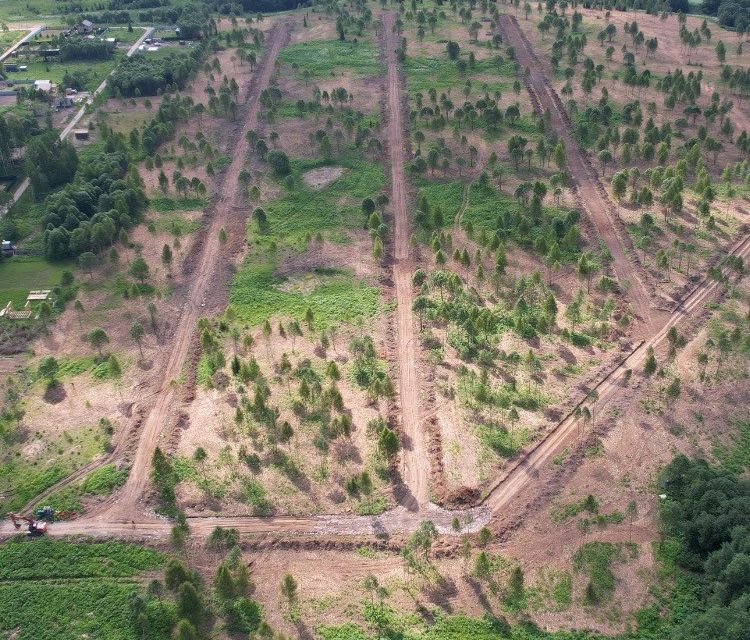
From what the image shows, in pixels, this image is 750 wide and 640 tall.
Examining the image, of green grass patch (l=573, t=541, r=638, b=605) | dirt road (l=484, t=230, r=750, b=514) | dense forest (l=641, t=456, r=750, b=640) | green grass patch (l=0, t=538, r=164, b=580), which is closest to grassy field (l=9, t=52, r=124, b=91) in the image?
green grass patch (l=0, t=538, r=164, b=580)

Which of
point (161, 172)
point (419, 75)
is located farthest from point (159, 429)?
point (419, 75)

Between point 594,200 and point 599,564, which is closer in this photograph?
point 599,564

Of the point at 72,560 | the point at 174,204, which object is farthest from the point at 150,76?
the point at 72,560

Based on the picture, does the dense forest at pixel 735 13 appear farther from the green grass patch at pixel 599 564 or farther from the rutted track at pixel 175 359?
the green grass patch at pixel 599 564

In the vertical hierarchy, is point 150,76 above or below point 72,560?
above

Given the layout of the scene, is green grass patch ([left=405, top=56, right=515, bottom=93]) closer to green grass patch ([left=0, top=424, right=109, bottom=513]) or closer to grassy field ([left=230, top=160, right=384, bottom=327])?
grassy field ([left=230, top=160, right=384, bottom=327])

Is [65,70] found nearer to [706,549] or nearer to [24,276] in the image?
[24,276]

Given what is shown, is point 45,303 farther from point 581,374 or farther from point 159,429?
point 581,374
